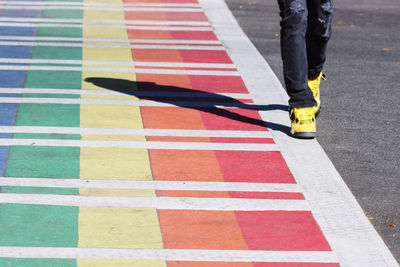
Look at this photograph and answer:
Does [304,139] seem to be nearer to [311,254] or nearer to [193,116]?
[193,116]

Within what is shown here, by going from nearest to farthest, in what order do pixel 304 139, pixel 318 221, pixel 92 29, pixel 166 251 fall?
pixel 166 251 → pixel 318 221 → pixel 304 139 → pixel 92 29

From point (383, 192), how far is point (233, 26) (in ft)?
21.6

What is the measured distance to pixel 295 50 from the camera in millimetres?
6629

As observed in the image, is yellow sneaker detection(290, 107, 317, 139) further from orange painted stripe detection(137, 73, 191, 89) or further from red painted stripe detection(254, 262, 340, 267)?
red painted stripe detection(254, 262, 340, 267)

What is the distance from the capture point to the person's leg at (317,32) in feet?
22.8

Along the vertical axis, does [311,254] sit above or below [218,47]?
above

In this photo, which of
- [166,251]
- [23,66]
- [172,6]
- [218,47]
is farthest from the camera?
[172,6]

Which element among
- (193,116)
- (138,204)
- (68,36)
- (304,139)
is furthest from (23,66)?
(138,204)

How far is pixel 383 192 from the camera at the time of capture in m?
5.66

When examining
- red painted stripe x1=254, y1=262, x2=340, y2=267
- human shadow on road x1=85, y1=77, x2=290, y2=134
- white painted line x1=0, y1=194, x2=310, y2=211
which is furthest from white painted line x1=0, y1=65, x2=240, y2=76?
red painted stripe x1=254, y1=262, x2=340, y2=267

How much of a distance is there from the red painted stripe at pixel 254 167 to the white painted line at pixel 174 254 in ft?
4.00

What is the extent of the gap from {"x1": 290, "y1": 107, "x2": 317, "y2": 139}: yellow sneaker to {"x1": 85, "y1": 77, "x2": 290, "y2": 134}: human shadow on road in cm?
32

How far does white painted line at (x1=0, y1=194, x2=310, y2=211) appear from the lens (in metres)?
5.19

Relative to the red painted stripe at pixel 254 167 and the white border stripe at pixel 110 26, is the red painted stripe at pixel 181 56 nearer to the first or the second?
the white border stripe at pixel 110 26
